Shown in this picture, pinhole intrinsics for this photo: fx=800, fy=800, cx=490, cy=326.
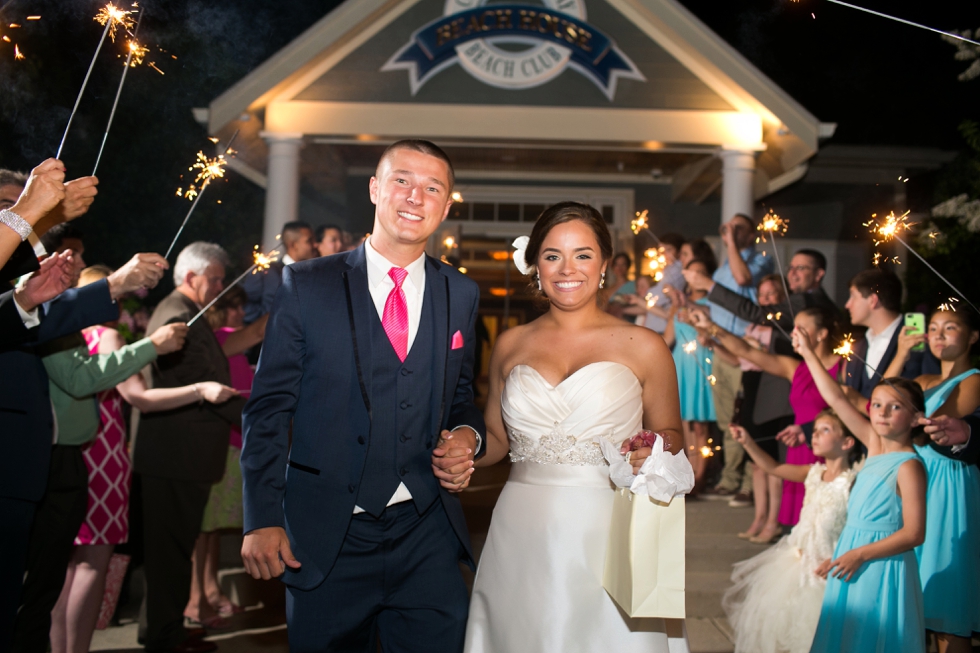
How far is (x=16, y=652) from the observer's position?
355 cm

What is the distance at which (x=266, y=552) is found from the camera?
2.40 meters

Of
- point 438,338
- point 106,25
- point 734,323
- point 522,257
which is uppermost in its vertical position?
point 106,25

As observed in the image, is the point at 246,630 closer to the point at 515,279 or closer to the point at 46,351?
the point at 46,351

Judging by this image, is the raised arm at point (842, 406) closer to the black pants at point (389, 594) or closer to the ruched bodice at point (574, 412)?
the ruched bodice at point (574, 412)

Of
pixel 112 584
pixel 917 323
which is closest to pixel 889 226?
pixel 917 323

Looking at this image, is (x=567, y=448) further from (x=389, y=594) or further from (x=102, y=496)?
(x=102, y=496)

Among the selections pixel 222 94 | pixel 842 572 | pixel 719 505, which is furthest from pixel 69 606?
pixel 222 94

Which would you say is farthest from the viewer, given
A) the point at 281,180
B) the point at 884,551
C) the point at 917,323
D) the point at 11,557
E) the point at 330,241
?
the point at 281,180

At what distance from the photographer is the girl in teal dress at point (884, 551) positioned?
3.76 meters

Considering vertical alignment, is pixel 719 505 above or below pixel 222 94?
below

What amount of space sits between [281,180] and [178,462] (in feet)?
17.1

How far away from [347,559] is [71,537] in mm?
1931

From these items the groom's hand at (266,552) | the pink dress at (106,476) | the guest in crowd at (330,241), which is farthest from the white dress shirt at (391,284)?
the guest in crowd at (330,241)

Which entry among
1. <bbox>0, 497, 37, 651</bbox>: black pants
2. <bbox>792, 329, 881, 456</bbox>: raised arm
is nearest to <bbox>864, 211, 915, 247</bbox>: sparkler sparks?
<bbox>792, 329, 881, 456</bbox>: raised arm
